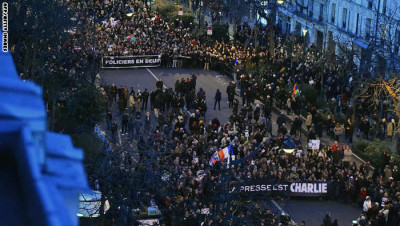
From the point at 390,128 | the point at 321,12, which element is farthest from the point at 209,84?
the point at 321,12

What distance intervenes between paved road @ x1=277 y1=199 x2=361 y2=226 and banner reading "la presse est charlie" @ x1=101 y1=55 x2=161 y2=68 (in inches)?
1009

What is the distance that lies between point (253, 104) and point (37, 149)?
42.1 metres

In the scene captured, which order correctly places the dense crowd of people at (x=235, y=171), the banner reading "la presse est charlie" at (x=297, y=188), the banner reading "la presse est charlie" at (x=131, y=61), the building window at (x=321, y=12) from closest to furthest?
1. the dense crowd of people at (x=235, y=171)
2. the banner reading "la presse est charlie" at (x=297, y=188)
3. the banner reading "la presse est charlie" at (x=131, y=61)
4. the building window at (x=321, y=12)

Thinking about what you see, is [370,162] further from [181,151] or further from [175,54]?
[175,54]

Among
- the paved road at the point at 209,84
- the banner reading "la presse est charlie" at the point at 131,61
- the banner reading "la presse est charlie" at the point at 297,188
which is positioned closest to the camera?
the banner reading "la presse est charlie" at the point at 297,188

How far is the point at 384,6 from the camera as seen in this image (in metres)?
54.1

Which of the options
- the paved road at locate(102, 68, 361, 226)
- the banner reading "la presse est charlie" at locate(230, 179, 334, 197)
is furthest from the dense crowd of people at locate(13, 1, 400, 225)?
the paved road at locate(102, 68, 361, 226)

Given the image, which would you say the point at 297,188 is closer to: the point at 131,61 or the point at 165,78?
the point at 165,78

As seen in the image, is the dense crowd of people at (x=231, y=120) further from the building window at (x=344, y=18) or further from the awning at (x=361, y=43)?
the building window at (x=344, y=18)

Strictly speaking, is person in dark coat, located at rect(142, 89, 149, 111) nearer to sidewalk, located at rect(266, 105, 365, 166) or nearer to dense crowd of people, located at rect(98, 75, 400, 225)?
dense crowd of people, located at rect(98, 75, 400, 225)

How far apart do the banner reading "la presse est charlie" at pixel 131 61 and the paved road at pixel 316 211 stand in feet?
84.1

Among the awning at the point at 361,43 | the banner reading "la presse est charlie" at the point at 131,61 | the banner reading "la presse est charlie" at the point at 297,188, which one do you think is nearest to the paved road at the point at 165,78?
the banner reading "la presse est charlie" at the point at 131,61

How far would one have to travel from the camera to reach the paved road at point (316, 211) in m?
27.4

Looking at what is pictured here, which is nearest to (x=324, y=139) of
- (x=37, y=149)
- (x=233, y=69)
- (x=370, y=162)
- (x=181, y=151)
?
(x=370, y=162)
